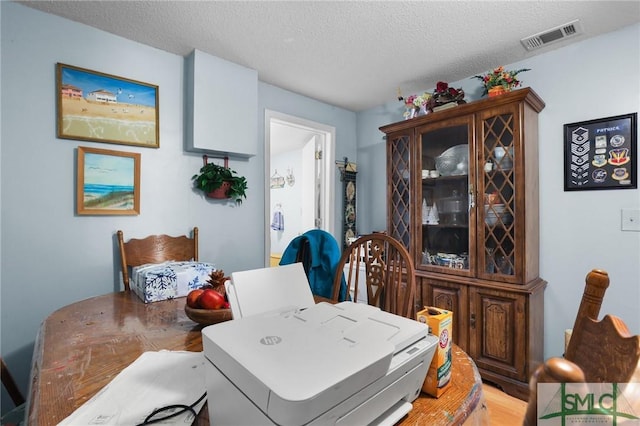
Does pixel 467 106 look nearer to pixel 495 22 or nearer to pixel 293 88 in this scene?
pixel 495 22

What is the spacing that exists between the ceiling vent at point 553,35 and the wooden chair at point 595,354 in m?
2.09

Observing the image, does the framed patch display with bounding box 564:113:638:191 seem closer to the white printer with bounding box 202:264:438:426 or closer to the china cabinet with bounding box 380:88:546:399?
the china cabinet with bounding box 380:88:546:399

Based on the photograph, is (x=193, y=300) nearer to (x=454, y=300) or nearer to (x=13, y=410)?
(x=13, y=410)

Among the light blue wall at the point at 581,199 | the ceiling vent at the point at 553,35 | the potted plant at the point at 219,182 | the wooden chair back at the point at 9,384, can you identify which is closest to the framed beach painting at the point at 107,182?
the potted plant at the point at 219,182

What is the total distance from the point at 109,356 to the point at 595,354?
121 centimetres

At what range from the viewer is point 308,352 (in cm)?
54

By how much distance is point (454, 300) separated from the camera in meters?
2.27

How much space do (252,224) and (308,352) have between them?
223cm

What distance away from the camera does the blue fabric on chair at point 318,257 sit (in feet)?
5.47

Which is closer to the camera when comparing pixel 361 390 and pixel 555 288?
pixel 361 390

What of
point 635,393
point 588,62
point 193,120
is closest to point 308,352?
point 635,393

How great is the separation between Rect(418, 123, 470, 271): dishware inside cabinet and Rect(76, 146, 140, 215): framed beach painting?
221 cm

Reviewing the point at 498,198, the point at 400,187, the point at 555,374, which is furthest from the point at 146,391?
the point at 400,187

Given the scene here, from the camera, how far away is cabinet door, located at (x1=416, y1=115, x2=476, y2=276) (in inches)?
89.8
